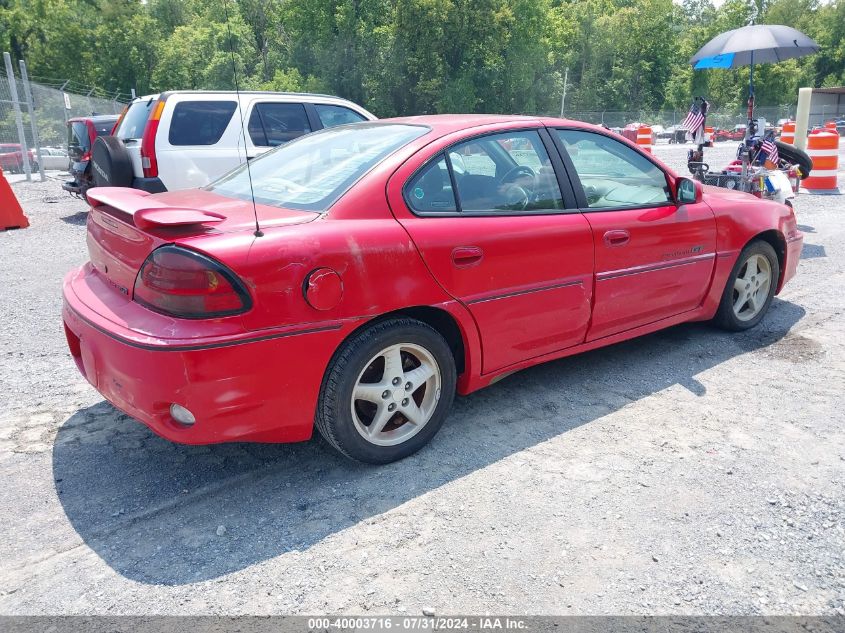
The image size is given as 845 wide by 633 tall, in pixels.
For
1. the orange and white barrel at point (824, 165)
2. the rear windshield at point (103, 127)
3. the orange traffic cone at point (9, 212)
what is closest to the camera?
the orange traffic cone at point (9, 212)

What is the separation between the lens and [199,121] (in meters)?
8.70

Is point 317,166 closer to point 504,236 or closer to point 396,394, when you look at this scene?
point 504,236

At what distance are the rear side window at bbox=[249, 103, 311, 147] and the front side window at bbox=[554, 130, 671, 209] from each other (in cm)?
557

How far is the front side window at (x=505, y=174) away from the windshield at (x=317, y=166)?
0.98ft

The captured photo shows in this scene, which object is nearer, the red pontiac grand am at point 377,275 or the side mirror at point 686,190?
the red pontiac grand am at point 377,275

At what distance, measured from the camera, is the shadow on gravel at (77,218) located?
1051 cm

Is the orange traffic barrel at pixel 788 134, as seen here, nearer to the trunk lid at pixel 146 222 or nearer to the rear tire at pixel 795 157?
the rear tire at pixel 795 157

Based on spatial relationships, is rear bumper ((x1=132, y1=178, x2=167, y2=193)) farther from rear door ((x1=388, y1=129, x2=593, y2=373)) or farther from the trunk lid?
→ rear door ((x1=388, y1=129, x2=593, y2=373))

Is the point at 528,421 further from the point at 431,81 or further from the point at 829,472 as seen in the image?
the point at 431,81

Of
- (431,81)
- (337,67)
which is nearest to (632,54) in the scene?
(431,81)

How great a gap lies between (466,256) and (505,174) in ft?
2.31

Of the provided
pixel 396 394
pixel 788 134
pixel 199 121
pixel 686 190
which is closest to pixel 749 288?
pixel 686 190

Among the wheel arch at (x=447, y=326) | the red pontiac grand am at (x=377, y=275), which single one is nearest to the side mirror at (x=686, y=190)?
the red pontiac grand am at (x=377, y=275)

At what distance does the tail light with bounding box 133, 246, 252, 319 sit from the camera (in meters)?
2.71
